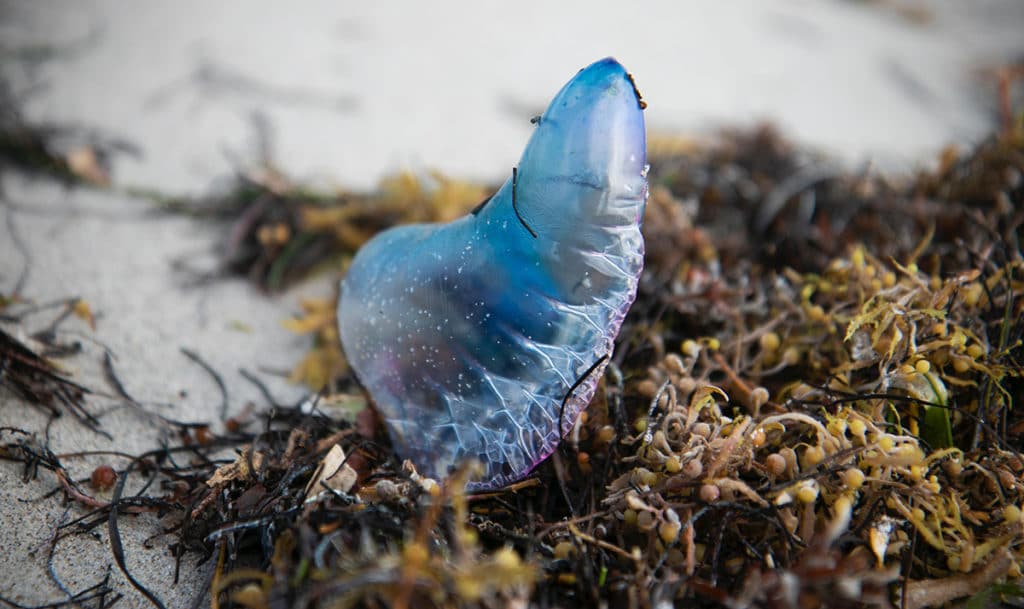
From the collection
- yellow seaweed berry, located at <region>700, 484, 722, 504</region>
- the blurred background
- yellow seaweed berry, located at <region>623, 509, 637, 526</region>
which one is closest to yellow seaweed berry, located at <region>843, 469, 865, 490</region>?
yellow seaweed berry, located at <region>700, 484, 722, 504</region>


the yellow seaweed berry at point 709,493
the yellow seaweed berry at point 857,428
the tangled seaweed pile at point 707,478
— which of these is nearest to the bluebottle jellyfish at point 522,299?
the tangled seaweed pile at point 707,478

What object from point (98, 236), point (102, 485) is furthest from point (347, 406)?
point (98, 236)

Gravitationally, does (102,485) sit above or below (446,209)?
below

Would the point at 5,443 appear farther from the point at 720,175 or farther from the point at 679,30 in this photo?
the point at 679,30

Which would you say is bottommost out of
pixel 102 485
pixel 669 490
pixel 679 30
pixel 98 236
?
pixel 102 485

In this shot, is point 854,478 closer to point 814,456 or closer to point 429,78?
point 814,456

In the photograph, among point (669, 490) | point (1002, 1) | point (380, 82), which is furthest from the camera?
point (1002, 1)

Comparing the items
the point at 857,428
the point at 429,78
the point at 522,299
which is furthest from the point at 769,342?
the point at 429,78

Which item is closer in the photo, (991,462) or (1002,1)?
(991,462)
